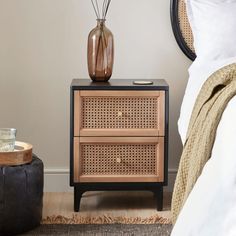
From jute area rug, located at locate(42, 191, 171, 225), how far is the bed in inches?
22.0

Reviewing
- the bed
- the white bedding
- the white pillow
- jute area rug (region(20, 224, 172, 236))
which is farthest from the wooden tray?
the white bedding

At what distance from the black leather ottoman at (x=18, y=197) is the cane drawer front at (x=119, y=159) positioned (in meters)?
0.39

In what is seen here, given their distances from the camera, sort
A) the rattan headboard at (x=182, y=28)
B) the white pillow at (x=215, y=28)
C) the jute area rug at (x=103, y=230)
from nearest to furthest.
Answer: the jute area rug at (x=103, y=230) → the white pillow at (x=215, y=28) → the rattan headboard at (x=182, y=28)

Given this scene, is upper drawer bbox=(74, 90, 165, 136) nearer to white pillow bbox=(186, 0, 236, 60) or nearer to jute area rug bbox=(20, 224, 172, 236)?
white pillow bbox=(186, 0, 236, 60)

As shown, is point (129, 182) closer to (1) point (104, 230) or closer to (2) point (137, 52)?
(1) point (104, 230)

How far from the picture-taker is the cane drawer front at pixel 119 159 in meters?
3.45

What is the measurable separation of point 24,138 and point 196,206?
6.42 ft

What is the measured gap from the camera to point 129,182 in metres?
3.48

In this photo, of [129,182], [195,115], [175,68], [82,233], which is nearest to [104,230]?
[82,233]

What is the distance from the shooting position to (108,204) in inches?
143

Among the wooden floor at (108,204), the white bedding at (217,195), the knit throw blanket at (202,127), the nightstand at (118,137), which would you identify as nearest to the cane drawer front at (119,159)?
the nightstand at (118,137)

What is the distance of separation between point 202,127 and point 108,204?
1260 mm

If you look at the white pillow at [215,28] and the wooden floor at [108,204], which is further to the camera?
the wooden floor at [108,204]

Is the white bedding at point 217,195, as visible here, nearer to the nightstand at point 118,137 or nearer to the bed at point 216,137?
the bed at point 216,137
